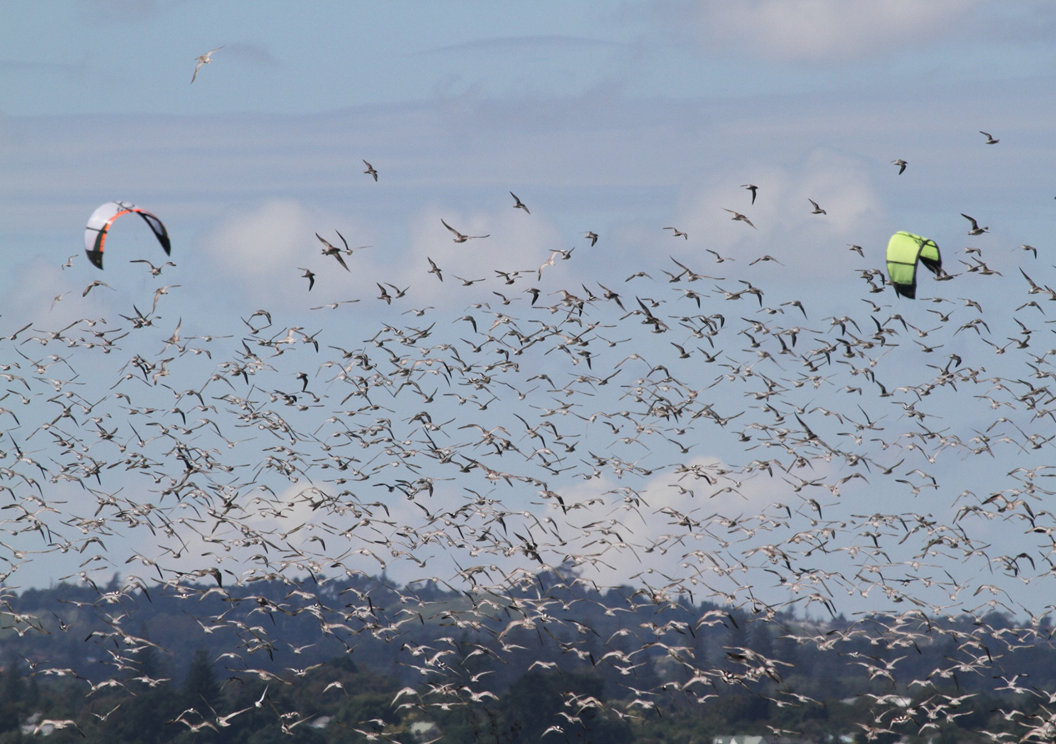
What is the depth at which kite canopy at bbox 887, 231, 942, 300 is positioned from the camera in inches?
3258

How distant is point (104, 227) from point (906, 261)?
42.5 m

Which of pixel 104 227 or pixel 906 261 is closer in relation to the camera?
pixel 104 227

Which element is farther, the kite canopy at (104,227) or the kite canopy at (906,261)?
the kite canopy at (906,261)

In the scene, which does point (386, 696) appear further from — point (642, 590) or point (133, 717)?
point (642, 590)

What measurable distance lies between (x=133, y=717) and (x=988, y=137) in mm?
97725

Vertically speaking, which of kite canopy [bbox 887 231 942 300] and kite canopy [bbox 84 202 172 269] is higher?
kite canopy [bbox 84 202 172 269]

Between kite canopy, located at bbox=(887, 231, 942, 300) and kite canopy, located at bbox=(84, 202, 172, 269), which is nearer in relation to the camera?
kite canopy, located at bbox=(84, 202, 172, 269)

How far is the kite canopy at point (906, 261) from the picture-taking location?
3258 inches

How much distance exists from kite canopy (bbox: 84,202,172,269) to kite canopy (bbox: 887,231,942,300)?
38.0 m

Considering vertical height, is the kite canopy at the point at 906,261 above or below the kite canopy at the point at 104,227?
below

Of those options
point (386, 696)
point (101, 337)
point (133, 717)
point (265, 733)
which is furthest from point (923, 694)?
point (101, 337)

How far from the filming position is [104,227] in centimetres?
7250

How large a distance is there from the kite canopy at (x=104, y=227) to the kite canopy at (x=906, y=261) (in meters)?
38.0

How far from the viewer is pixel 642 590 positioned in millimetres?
79125
